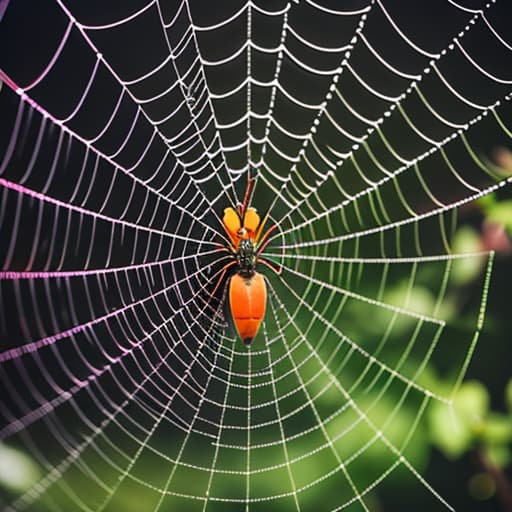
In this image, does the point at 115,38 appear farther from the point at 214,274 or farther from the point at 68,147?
the point at 214,274

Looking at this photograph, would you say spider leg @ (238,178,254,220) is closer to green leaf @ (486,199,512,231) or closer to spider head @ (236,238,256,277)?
spider head @ (236,238,256,277)

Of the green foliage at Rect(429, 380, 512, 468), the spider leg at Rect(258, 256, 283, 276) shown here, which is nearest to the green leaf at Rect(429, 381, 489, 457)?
the green foliage at Rect(429, 380, 512, 468)

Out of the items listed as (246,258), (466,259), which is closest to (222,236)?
(246,258)

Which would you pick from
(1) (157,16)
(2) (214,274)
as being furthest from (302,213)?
(1) (157,16)

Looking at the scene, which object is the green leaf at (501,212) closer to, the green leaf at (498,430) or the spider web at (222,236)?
the spider web at (222,236)

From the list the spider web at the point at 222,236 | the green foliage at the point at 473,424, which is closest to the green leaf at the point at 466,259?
the spider web at the point at 222,236

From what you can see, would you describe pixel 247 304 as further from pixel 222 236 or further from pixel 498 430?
pixel 498 430
